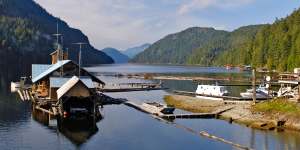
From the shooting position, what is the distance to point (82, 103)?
73438mm

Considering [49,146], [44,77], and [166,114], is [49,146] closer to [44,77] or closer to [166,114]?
[166,114]

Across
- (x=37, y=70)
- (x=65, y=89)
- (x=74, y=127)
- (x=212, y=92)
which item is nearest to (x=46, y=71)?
(x=37, y=70)

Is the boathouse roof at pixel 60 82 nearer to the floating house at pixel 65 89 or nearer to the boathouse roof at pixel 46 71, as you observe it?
the floating house at pixel 65 89

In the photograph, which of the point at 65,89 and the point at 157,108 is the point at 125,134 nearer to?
the point at 65,89

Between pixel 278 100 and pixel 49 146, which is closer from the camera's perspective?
pixel 49 146

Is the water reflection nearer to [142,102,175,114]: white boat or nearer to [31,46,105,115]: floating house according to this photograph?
[31,46,105,115]: floating house

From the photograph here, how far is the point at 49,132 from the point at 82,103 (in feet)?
37.7

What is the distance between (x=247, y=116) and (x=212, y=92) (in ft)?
117

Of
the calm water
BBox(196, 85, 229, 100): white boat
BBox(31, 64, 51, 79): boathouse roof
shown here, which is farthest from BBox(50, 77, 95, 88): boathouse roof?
BBox(196, 85, 229, 100): white boat

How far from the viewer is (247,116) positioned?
71.0m

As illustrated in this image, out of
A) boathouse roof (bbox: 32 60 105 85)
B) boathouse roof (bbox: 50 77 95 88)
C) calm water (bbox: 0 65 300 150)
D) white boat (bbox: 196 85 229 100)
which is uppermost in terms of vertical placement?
boathouse roof (bbox: 32 60 105 85)

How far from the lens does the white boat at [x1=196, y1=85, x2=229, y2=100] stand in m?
103

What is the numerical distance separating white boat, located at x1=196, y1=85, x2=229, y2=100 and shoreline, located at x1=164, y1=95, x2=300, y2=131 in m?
12.3

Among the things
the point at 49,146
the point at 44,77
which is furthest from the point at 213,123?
the point at 44,77
